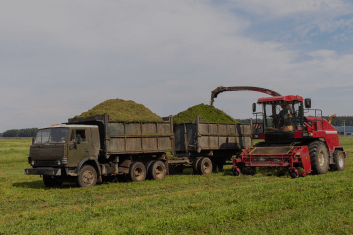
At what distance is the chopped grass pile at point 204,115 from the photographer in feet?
60.6

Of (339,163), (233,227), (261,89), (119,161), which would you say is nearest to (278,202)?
(233,227)

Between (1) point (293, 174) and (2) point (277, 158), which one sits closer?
(1) point (293, 174)

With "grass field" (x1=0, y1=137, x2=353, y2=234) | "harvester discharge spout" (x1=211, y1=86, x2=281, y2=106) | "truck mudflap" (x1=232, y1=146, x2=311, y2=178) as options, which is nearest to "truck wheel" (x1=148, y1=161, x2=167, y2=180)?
"grass field" (x1=0, y1=137, x2=353, y2=234)

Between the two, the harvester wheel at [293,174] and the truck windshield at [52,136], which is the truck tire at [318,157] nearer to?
the harvester wheel at [293,174]

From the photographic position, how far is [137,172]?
628 inches

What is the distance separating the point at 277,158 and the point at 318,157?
2.14 metres

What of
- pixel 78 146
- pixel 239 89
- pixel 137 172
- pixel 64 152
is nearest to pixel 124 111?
pixel 137 172

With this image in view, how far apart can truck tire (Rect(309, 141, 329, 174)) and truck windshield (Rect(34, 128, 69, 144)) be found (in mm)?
10794

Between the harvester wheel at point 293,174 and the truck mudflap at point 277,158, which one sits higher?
the truck mudflap at point 277,158

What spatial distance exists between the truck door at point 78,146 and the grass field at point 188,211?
4.19 ft

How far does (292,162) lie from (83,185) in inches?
343

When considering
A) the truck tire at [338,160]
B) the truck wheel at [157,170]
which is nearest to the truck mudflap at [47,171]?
the truck wheel at [157,170]

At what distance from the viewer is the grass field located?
6.99 m

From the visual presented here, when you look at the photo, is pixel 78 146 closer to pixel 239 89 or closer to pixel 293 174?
pixel 293 174
